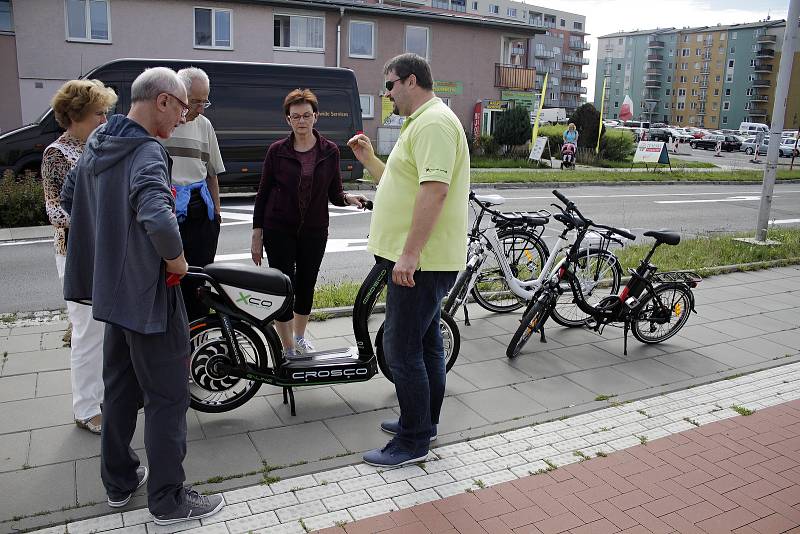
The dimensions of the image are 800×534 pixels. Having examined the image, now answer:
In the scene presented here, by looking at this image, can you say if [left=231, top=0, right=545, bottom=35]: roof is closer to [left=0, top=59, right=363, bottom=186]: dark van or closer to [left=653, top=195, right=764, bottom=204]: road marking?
[left=0, top=59, right=363, bottom=186]: dark van

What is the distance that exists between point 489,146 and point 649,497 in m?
25.2

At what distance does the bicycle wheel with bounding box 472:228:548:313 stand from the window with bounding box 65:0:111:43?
22508 mm

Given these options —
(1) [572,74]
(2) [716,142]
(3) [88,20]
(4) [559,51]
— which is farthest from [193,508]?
(1) [572,74]

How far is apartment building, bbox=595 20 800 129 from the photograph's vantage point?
102 m

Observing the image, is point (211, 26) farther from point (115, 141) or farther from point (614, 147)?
point (115, 141)

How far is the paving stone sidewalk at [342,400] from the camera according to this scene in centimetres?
361

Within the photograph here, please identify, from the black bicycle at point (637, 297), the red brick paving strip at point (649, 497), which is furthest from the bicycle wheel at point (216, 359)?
the black bicycle at point (637, 297)

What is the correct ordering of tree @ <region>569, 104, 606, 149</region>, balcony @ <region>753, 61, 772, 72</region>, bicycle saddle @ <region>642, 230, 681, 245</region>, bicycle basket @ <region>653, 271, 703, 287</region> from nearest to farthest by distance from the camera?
bicycle saddle @ <region>642, 230, 681, 245</region> < bicycle basket @ <region>653, 271, 703, 287</region> < tree @ <region>569, 104, 606, 149</region> < balcony @ <region>753, 61, 772, 72</region>

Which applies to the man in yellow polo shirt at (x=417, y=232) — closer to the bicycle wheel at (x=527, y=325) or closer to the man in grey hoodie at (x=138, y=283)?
the man in grey hoodie at (x=138, y=283)

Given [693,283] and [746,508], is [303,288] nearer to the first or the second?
[746,508]

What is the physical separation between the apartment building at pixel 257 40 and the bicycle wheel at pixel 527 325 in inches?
903

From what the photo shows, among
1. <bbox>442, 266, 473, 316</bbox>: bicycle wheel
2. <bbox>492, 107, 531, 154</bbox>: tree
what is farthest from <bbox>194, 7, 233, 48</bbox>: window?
<bbox>442, 266, 473, 316</bbox>: bicycle wheel

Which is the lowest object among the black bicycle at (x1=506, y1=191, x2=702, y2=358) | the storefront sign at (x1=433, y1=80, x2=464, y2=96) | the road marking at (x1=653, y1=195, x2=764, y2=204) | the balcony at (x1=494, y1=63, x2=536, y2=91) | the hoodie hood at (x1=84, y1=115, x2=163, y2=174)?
the road marking at (x1=653, y1=195, x2=764, y2=204)

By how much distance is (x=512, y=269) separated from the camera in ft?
22.0
